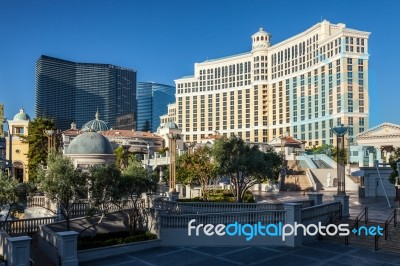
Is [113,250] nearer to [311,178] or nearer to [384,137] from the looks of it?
[311,178]

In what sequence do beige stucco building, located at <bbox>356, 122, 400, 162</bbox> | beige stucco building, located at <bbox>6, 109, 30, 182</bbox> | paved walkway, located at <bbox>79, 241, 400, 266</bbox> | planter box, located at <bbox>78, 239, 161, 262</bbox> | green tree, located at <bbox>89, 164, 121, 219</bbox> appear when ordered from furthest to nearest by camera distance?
beige stucco building, located at <bbox>6, 109, 30, 182</bbox>, beige stucco building, located at <bbox>356, 122, 400, 162</bbox>, green tree, located at <bbox>89, 164, 121, 219</bbox>, planter box, located at <bbox>78, 239, 161, 262</bbox>, paved walkway, located at <bbox>79, 241, 400, 266</bbox>

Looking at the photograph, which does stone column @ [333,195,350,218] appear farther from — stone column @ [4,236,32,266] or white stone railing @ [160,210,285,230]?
stone column @ [4,236,32,266]

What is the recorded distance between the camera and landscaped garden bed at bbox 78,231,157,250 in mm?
19344

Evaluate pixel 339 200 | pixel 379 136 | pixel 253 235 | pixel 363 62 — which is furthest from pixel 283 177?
pixel 363 62

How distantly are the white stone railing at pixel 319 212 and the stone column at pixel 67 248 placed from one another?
40.1 ft

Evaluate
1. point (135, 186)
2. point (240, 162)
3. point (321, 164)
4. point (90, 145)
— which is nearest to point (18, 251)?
point (135, 186)

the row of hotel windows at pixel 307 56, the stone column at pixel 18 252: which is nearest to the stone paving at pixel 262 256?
the stone column at pixel 18 252

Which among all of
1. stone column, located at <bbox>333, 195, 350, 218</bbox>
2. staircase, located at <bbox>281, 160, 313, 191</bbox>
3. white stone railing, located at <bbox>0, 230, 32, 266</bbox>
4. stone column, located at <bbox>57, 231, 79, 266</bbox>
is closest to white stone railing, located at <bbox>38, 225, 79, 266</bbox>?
stone column, located at <bbox>57, 231, 79, 266</bbox>

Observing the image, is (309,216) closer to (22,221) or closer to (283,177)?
(22,221)

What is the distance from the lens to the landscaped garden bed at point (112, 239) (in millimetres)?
19344

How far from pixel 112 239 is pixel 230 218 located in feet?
21.6

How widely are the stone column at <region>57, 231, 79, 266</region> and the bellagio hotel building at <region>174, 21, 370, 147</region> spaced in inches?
4733

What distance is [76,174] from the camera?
20.1 m

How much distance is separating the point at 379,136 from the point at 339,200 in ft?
132
